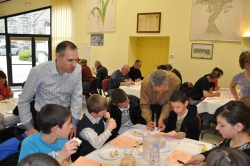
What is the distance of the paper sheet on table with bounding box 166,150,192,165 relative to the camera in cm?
184

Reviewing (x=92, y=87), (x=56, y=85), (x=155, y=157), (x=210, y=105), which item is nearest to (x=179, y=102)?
(x=155, y=157)

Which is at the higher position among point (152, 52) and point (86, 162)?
point (152, 52)

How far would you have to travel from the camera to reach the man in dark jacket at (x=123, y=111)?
2770 millimetres

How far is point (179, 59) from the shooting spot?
7.24 m

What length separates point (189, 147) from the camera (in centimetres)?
210

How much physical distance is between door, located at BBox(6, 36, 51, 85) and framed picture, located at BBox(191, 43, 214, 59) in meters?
6.64

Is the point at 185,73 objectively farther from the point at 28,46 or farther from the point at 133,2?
the point at 28,46

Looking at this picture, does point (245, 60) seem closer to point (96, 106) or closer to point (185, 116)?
point (185, 116)

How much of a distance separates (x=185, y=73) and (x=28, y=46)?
7.10 metres

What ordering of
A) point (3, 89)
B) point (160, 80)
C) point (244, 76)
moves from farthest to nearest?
point (3, 89) < point (244, 76) < point (160, 80)

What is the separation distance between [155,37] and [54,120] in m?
6.75

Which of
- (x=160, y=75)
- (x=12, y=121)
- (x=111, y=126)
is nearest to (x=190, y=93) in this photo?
(x=160, y=75)

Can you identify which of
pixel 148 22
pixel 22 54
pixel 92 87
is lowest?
pixel 92 87

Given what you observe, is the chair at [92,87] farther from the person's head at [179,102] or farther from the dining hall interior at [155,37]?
the person's head at [179,102]
